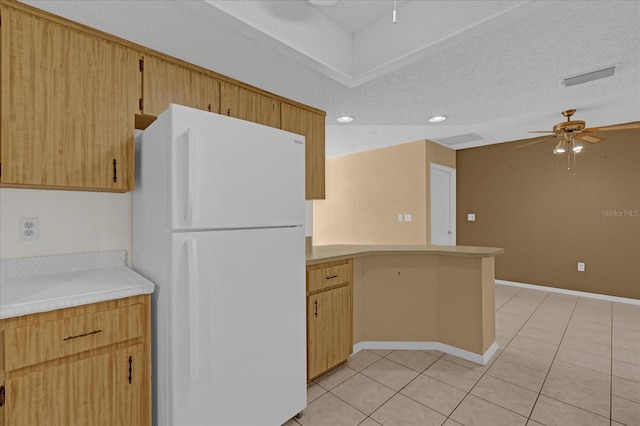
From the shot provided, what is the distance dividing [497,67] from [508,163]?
136 inches

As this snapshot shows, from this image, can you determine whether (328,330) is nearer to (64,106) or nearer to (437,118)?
(64,106)

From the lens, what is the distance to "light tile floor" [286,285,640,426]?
180 cm

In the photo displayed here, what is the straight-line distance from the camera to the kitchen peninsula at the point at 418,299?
99.1 inches

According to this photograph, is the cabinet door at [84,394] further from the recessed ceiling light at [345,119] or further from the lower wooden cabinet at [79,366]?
the recessed ceiling light at [345,119]

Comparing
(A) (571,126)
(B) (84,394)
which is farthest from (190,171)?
(A) (571,126)

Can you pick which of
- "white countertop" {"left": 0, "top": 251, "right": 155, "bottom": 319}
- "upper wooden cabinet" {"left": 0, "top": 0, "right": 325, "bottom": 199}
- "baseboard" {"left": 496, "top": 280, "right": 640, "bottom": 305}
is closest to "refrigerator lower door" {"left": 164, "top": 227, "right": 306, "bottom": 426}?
"white countertop" {"left": 0, "top": 251, "right": 155, "bottom": 319}

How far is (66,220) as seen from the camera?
5.73 feet

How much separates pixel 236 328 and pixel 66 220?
4.04 feet

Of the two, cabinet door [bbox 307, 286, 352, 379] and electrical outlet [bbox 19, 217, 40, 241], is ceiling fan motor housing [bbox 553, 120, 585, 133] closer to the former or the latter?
cabinet door [bbox 307, 286, 352, 379]

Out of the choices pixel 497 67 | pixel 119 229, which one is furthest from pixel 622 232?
pixel 119 229

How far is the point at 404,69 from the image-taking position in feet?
6.95

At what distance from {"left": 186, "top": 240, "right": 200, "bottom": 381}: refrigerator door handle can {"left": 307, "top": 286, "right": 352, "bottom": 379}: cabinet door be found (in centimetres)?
93

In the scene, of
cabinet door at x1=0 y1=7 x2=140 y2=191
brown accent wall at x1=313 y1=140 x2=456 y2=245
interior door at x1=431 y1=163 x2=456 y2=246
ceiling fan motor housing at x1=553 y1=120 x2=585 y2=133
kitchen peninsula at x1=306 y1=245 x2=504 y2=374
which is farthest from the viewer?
interior door at x1=431 y1=163 x2=456 y2=246

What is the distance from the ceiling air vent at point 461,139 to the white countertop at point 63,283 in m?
4.53
